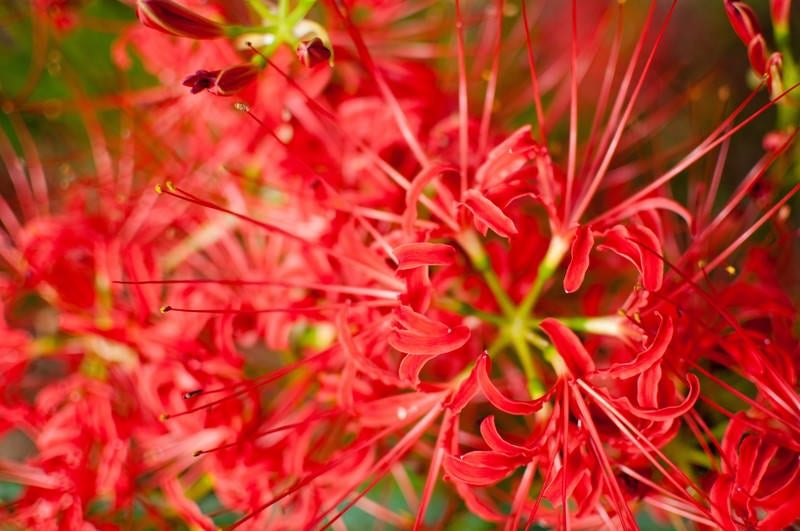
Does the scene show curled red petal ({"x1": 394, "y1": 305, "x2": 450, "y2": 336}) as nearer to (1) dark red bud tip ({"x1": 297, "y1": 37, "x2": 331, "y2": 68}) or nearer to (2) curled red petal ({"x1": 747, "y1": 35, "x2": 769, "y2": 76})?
(1) dark red bud tip ({"x1": 297, "y1": 37, "x2": 331, "y2": 68})

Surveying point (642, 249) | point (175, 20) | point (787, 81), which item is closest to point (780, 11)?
point (787, 81)

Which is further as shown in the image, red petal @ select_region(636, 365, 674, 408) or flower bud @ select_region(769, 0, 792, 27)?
flower bud @ select_region(769, 0, 792, 27)

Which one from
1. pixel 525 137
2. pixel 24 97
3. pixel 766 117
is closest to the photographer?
pixel 525 137

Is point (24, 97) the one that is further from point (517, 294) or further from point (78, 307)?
point (517, 294)

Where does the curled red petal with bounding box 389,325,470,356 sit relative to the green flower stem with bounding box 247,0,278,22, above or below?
below

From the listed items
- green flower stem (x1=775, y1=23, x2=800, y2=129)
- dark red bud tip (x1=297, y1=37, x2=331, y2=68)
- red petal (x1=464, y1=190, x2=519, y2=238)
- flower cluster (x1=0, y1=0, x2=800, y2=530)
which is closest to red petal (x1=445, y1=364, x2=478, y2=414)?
flower cluster (x1=0, y1=0, x2=800, y2=530)

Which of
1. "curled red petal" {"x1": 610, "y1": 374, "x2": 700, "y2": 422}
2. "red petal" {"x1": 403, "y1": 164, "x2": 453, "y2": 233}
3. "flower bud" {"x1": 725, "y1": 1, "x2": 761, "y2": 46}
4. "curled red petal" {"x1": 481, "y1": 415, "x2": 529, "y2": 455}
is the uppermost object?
"flower bud" {"x1": 725, "y1": 1, "x2": 761, "y2": 46}

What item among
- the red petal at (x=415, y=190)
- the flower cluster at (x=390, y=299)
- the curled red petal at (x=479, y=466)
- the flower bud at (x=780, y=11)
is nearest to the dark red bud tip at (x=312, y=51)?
the flower cluster at (x=390, y=299)

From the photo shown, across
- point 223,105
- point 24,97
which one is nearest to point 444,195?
point 223,105
